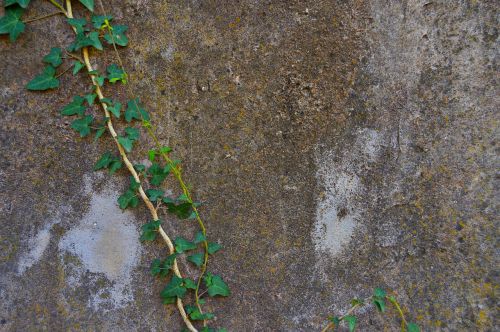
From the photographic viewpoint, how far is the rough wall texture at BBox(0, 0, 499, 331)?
4.78 ft

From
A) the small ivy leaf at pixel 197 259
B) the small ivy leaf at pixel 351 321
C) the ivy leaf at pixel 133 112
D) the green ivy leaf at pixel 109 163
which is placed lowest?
the small ivy leaf at pixel 351 321

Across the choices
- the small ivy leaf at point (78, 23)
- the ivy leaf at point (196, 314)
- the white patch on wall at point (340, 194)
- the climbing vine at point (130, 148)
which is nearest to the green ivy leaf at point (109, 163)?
the climbing vine at point (130, 148)

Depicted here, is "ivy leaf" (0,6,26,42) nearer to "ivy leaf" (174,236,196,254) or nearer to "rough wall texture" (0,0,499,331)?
"rough wall texture" (0,0,499,331)

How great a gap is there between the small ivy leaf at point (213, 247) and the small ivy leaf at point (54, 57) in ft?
2.92

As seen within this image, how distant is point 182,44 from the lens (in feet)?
4.97

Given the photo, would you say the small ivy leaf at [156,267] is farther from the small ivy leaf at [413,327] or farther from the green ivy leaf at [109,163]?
the small ivy leaf at [413,327]

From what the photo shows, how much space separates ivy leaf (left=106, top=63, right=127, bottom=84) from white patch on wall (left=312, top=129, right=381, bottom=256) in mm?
805

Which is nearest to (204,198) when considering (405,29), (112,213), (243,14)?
(112,213)

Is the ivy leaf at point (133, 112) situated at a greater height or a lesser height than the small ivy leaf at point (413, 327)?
greater

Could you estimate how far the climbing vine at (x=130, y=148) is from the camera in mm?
1473

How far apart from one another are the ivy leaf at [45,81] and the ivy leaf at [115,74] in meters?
0.20

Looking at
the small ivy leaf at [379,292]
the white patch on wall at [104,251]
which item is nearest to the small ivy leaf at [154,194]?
the white patch on wall at [104,251]

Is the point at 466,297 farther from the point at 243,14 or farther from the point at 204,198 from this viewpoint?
the point at 243,14

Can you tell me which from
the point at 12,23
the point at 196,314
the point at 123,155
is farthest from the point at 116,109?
the point at 196,314
